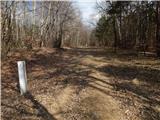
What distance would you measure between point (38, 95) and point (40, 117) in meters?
1.99

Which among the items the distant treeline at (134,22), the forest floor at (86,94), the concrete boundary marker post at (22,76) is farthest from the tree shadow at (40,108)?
the distant treeline at (134,22)

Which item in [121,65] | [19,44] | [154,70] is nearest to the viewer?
[154,70]

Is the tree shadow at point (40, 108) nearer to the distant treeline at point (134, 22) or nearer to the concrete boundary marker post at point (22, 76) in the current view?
the concrete boundary marker post at point (22, 76)

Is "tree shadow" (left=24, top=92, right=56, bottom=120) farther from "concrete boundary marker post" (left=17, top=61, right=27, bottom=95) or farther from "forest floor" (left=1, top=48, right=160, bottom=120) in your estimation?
"concrete boundary marker post" (left=17, top=61, right=27, bottom=95)

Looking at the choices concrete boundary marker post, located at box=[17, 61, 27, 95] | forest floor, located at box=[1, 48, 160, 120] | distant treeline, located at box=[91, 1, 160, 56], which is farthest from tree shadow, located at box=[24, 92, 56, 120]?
distant treeline, located at box=[91, 1, 160, 56]

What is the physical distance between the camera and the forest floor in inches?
316

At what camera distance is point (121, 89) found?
9664mm

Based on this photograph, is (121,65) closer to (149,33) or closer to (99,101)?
(99,101)

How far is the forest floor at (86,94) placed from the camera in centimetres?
803

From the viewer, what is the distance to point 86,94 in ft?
31.1

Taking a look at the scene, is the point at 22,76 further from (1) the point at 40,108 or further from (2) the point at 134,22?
(2) the point at 134,22

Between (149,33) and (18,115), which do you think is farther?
(149,33)

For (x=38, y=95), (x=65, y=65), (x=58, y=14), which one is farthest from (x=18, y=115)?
(x=58, y=14)

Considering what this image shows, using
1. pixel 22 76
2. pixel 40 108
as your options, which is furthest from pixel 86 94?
pixel 22 76
